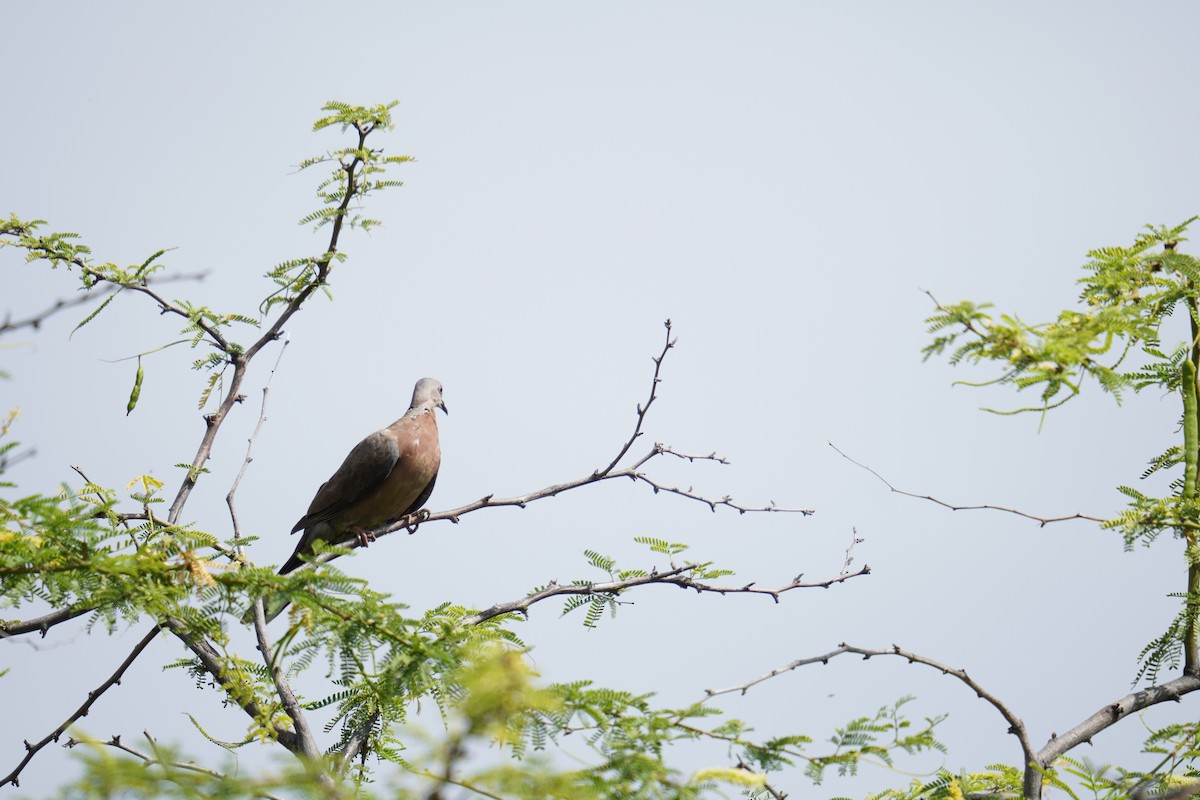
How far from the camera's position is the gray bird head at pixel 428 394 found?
7.79 m

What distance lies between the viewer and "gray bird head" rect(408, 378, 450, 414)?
7.79m

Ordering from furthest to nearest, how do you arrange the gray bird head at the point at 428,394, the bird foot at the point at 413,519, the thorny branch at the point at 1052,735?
1. the gray bird head at the point at 428,394
2. the bird foot at the point at 413,519
3. the thorny branch at the point at 1052,735

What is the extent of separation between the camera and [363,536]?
6.73m

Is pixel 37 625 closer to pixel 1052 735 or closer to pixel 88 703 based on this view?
pixel 88 703

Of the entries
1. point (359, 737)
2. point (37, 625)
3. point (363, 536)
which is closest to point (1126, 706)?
point (359, 737)

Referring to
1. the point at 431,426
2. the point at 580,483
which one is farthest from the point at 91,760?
the point at 431,426

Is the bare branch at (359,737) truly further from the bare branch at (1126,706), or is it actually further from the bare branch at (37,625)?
the bare branch at (1126,706)

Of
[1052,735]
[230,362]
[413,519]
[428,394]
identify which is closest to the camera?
[1052,735]

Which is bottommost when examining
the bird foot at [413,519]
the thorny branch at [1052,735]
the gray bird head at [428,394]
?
the thorny branch at [1052,735]

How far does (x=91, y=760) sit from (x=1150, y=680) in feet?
11.3

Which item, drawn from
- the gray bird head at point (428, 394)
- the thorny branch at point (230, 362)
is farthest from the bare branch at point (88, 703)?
the gray bird head at point (428, 394)

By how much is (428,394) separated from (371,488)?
3.89ft

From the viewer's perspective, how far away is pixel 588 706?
265 cm

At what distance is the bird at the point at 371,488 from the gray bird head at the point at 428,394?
599 millimetres
